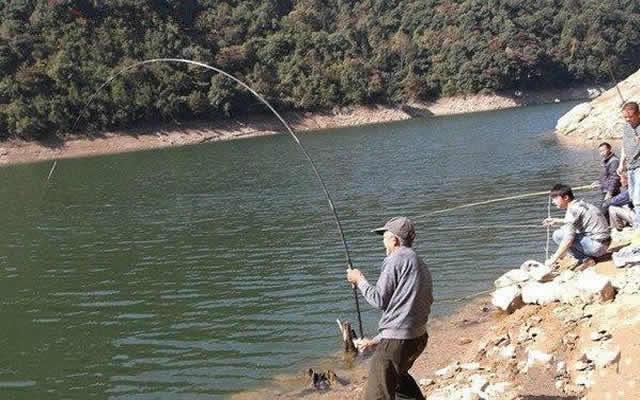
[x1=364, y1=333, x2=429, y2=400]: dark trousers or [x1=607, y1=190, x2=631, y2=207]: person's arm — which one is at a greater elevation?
[x1=364, y1=333, x2=429, y2=400]: dark trousers

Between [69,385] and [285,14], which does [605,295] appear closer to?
[69,385]

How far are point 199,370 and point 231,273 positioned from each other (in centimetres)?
664

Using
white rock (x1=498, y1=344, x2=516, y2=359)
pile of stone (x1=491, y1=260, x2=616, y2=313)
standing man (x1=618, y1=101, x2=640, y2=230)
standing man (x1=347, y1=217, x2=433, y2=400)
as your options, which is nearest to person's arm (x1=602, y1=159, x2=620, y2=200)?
standing man (x1=618, y1=101, x2=640, y2=230)

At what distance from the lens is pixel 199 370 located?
11.6 meters

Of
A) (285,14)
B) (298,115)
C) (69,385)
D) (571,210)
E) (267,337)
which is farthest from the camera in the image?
(285,14)

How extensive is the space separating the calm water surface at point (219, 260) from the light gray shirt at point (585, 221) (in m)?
3.62

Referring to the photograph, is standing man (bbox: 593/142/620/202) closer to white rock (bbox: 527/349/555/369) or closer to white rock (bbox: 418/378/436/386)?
white rock (bbox: 527/349/555/369)

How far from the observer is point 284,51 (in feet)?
378

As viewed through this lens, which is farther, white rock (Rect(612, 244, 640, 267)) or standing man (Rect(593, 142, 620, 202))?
standing man (Rect(593, 142, 620, 202))

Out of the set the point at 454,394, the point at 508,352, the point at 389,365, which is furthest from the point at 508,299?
the point at 389,365

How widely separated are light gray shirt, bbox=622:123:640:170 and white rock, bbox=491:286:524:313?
2.89 m

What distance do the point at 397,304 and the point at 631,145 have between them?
7221 millimetres

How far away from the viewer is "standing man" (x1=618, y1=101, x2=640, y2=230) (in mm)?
10938

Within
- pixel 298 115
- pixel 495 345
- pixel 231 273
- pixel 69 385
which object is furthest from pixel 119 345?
pixel 298 115
